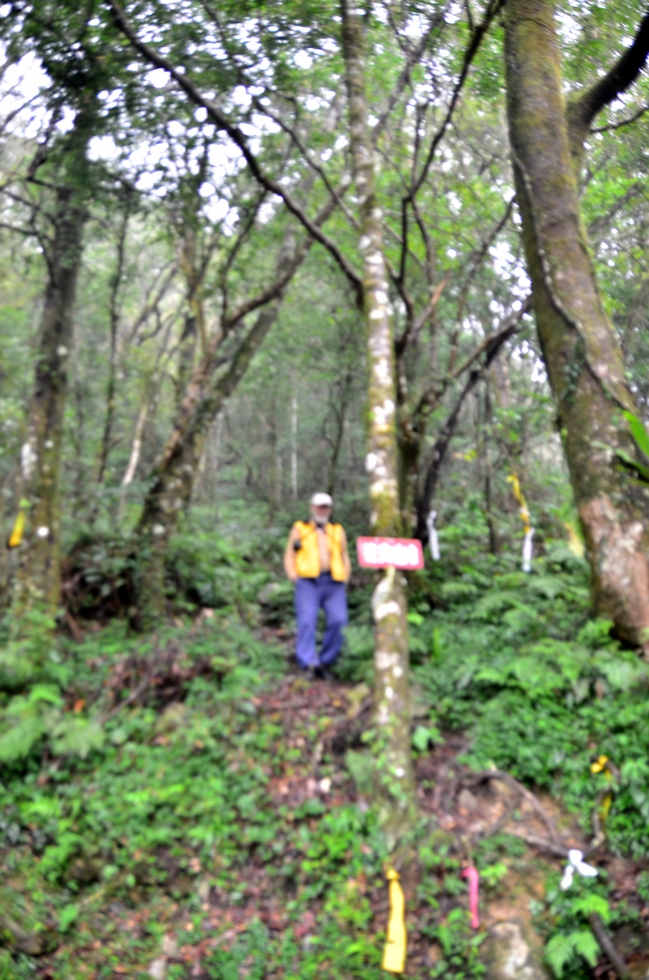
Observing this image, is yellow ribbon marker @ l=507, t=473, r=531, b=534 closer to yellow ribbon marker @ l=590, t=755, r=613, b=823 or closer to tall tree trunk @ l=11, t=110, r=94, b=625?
yellow ribbon marker @ l=590, t=755, r=613, b=823

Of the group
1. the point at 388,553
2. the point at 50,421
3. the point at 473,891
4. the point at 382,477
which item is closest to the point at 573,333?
the point at 382,477

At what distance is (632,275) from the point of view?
916 centimetres

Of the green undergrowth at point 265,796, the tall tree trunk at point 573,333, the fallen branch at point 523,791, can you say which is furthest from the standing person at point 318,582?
the tall tree trunk at point 573,333

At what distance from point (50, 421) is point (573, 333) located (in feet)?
17.3

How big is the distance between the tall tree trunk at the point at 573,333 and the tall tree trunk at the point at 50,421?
4.80 meters

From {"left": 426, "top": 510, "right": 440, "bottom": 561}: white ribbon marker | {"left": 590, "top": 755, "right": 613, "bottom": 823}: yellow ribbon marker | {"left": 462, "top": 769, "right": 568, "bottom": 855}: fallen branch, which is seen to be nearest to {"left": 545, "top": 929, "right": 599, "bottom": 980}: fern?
{"left": 462, "top": 769, "right": 568, "bottom": 855}: fallen branch

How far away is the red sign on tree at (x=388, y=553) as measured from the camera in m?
4.79

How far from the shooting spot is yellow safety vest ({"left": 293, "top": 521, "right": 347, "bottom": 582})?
6.46 m

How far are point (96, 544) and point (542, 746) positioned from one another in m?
5.47

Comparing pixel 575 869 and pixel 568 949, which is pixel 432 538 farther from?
pixel 568 949

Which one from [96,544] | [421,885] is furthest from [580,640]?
[96,544]

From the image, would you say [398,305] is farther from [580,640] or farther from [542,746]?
[542,746]

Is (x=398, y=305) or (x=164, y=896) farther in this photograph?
(x=398, y=305)

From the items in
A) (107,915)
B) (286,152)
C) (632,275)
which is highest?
(286,152)
